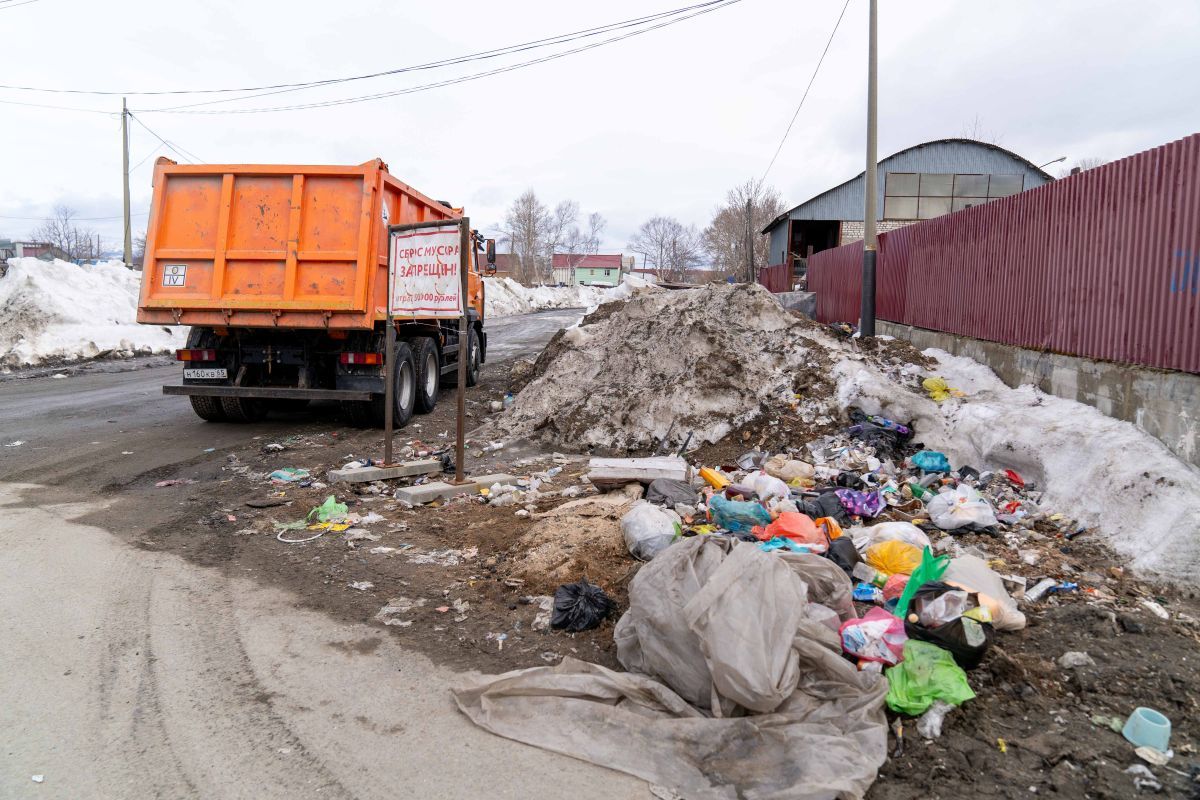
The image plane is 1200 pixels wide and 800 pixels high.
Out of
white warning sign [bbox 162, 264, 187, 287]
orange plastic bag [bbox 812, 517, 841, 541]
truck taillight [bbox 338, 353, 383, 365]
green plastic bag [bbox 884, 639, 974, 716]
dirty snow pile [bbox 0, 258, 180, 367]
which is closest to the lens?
green plastic bag [bbox 884, 639, 974, 716]

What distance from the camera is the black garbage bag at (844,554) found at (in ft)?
14.9

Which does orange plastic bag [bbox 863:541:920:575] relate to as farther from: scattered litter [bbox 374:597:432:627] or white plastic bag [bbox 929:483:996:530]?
scattered litter [bbox 374:597:432:627]

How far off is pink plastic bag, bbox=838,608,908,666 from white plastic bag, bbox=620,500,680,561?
1.45 m

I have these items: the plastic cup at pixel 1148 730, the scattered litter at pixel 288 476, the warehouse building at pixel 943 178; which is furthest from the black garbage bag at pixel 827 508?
the warehouse building at pixel 943 178

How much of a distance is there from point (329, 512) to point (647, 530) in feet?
9.15

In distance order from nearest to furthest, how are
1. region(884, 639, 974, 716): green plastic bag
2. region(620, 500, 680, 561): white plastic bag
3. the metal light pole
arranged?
1. region(884, 639, 974, 716): green plastic bag
2. region(620, 500, 680, 561): white plastic bag
3. the metal light pole

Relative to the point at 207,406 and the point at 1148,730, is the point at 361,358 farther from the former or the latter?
the point at 1148,730

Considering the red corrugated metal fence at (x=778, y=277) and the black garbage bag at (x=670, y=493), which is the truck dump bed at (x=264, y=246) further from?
the red corrugated metal fence at (x=778, y=277)

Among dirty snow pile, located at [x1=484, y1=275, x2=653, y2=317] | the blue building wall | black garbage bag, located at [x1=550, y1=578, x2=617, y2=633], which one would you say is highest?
the blue building wall

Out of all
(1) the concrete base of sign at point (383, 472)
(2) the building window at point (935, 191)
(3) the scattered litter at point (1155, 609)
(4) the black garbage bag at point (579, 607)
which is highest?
(2) the building window at point (935, 191)

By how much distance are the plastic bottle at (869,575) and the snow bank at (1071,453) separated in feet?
5.17

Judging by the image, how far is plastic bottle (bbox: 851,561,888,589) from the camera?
4422mm

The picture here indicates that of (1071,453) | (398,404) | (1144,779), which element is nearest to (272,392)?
(398,404)

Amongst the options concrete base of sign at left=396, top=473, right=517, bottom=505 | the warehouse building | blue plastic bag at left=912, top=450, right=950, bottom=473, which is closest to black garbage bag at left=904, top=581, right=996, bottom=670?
blue plastic bag at left=912, top=450, right=950, bottom=473
